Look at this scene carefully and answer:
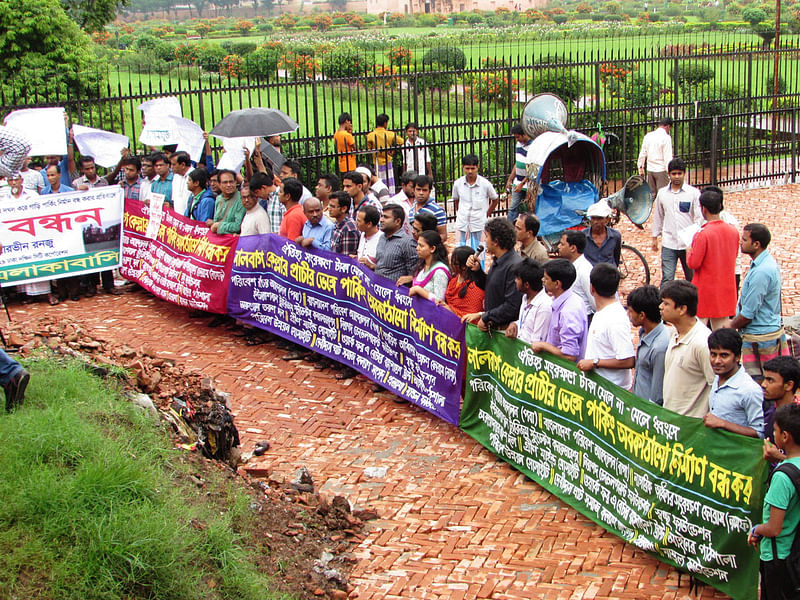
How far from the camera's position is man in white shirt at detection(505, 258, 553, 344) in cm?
755

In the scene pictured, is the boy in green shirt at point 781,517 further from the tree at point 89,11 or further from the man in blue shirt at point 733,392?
the tree at point 89,11

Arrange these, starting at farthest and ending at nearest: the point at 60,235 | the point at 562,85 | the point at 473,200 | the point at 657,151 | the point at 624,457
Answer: the point at 562,85 → the point at 657,151 → the point at 60,235 → the point at 473,200 → the point at 624,457

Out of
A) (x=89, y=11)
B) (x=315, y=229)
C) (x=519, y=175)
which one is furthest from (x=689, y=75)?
(x=89, y=11)

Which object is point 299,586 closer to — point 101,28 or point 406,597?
point 406,597

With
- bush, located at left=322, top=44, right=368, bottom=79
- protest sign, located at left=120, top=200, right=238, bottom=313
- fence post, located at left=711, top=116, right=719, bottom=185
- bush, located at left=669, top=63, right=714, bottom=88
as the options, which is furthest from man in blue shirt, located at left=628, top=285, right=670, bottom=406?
bush, located at left=669, top=63, right=714, bottom=88

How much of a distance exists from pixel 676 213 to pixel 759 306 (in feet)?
12.1

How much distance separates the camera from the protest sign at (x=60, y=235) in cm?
1268

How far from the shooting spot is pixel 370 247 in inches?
398

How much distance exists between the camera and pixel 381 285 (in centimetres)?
954

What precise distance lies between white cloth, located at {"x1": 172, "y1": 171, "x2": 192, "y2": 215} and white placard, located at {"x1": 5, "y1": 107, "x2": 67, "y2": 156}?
158 cm

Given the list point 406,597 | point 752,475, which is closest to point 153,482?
point 406,597

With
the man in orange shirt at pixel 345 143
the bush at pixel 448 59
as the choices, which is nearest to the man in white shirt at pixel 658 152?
the bush at pixel 448 59

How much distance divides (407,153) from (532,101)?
2928mm

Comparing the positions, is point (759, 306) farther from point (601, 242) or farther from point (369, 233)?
point (369, 233)
